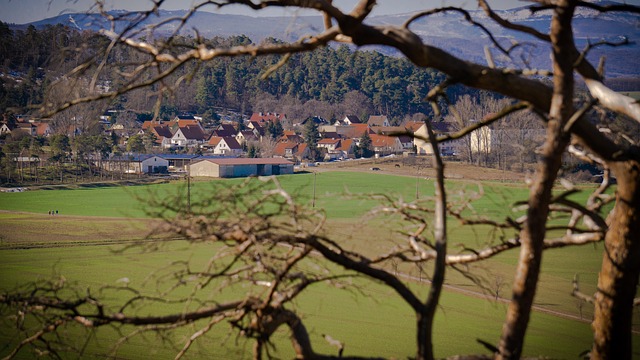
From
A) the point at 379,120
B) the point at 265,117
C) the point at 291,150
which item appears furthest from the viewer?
the point at 265,117

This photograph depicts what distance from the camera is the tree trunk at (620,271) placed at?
3.34 m

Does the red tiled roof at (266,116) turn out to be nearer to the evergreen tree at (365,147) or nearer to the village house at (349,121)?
the village house at (349,121)

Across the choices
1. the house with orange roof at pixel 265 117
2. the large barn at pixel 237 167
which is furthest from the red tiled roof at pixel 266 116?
the large barn at pixel 237 167

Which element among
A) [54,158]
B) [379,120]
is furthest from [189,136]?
[54,158]

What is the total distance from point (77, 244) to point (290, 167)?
29.0m

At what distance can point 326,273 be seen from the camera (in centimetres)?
346

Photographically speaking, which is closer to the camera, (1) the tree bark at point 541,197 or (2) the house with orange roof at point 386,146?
(1) the tree bark at point 541,197

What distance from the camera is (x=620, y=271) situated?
11.0ft

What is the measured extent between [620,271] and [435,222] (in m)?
0.95

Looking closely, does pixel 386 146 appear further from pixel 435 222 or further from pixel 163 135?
pixel 435 222

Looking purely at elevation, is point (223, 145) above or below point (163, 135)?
below

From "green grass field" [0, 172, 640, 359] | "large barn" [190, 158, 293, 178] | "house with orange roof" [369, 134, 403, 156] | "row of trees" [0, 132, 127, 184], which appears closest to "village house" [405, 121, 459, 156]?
"green grass field" [0, 172, 640, 359]

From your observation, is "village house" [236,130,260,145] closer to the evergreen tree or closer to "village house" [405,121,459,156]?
the evergreen tree

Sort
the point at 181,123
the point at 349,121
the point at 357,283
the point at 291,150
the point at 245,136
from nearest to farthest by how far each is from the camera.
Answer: the point at 357,283, the point at 291,150, the point at 245,136, the point at 181,123, the point at 349,121
